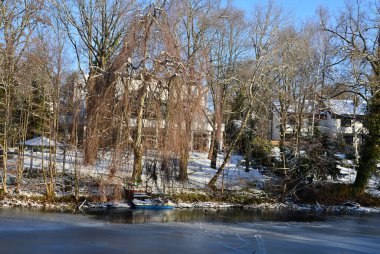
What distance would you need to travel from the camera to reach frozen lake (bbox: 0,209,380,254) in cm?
1215

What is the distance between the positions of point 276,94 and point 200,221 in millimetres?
13724

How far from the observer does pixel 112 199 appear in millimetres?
21328

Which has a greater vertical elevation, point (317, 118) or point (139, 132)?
point (317, 118)

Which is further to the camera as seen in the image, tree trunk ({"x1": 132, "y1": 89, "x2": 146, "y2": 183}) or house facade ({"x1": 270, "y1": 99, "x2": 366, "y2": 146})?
house facade ({"x1": 270, "y1": 99, "x2": 366, "y2": 146})

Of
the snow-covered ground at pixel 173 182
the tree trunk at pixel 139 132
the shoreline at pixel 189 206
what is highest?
the tree trunk at pixel 139 132

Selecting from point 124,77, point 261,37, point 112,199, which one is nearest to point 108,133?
point 124,77

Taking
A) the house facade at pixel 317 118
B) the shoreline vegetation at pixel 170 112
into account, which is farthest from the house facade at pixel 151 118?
the house facade at pixel 317 118

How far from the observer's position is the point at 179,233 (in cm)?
1473

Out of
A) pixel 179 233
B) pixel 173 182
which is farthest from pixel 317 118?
pixel 179 233

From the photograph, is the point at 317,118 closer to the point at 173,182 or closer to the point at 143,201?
the point at 173,182

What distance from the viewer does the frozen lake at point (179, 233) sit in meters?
12.1

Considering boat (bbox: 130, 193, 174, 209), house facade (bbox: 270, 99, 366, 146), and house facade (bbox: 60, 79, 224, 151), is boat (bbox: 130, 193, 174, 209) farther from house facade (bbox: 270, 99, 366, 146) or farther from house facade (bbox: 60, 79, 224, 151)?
house facade (bbox: 270, 99, 366, 146)

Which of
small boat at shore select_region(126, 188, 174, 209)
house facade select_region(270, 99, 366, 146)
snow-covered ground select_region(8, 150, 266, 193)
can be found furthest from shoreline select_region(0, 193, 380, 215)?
house facade select_region(270, 99, 366, 146)

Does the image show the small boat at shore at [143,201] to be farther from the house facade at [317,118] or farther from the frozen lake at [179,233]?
the house facade at [317,118]
